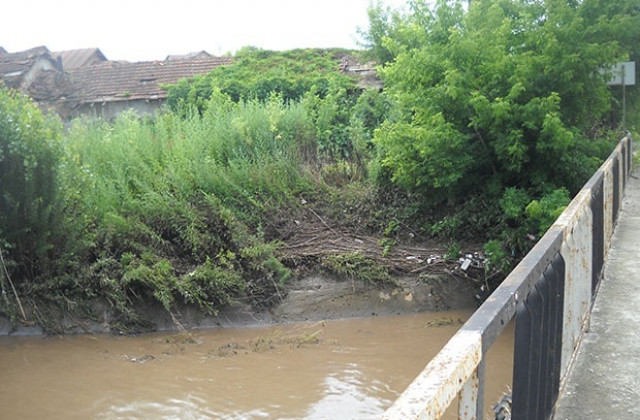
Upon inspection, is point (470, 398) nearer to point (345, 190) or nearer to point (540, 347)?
point (540, 347)

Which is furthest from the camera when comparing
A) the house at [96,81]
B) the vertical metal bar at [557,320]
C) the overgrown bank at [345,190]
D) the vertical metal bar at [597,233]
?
the house at [96,81]

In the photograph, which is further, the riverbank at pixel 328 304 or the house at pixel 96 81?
the house at pixel 96 81

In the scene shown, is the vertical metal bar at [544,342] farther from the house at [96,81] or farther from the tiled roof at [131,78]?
the tiled roof at [131,78]

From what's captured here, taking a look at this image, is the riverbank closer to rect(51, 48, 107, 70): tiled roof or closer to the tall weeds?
the tall weeds

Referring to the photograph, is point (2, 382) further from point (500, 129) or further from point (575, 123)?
point (575, 123)

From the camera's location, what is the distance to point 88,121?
17.6 metres

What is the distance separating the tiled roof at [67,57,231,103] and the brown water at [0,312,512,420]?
13429 millimetres

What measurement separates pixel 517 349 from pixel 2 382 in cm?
901

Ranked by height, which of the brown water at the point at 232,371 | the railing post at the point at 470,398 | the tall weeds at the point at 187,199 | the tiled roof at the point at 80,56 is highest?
the tiled roof at the point at 80,56

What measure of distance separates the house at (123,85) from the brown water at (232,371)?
13017 mm

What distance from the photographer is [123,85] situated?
24.3 meters

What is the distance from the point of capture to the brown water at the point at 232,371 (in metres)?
8.41

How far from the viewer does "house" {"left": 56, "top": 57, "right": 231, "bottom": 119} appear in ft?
75.3

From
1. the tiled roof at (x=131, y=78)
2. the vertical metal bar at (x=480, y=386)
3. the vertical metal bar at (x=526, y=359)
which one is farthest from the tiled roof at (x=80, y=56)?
the vertical metal bar at (x=480, y=386)
